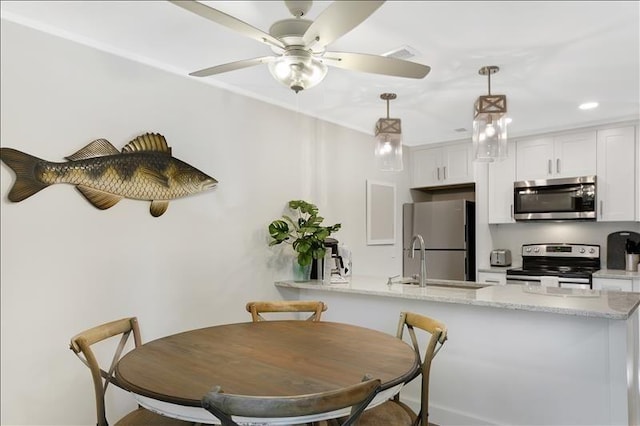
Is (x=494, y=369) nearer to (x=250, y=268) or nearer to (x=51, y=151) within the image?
(x=250, y=268)

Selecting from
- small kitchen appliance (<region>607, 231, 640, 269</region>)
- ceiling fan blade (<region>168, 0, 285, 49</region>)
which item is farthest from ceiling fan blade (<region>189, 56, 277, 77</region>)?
small kitchen appliance (<region>607, 231, 640, 269</region>)

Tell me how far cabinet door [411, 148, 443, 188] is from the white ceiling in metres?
1.43

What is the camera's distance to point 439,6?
2080 mm

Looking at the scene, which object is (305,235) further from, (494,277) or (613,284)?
(613,284)

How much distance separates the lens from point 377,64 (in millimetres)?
1863

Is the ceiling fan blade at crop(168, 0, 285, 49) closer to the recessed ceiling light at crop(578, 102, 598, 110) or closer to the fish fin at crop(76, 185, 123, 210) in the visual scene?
the fish fin at crop(76, 185, 123, 210)

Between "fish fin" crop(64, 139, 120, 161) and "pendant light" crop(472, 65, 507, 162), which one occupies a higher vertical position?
"pendant light" crop(472, 65, 507, 162)

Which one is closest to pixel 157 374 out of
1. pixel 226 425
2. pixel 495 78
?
pixel 226 425

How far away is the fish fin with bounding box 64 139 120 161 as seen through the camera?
2429mm

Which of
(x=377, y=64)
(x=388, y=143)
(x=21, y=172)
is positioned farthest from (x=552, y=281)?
(x=21, y=172)

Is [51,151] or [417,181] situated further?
[417,181]

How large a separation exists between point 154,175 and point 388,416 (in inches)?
79.6

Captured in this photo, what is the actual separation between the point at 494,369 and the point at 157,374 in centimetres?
201

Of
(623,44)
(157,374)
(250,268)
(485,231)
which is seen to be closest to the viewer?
(157,374)
